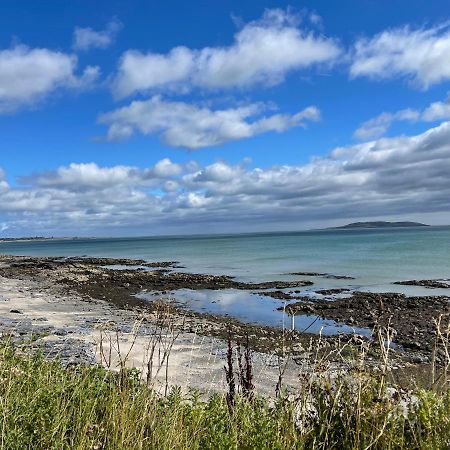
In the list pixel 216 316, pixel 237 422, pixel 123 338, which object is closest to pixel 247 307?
pixel 216 316

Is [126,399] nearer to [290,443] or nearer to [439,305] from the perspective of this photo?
[290,443]

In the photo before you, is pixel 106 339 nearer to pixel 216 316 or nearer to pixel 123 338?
pixel 123 338

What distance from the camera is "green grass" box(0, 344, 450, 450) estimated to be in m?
3.79

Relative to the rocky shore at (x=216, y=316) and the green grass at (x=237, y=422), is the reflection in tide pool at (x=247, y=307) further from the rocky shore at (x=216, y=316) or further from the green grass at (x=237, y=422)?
the green grass at (x=237, y=422)

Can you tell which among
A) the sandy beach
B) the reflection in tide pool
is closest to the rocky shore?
the sandy beach

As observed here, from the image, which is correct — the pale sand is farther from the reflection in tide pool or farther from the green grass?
the reflection in tide pool

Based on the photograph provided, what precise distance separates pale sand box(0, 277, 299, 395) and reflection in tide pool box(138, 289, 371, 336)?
3.76 metres

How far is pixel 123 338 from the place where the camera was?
1483cm

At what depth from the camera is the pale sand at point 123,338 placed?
33.7 feet

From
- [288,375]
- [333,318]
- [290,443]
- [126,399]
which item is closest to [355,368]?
[290,443]

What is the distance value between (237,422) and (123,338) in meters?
11.1

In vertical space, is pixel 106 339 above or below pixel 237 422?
below

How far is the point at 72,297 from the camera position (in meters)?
28.7

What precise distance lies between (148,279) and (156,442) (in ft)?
121
